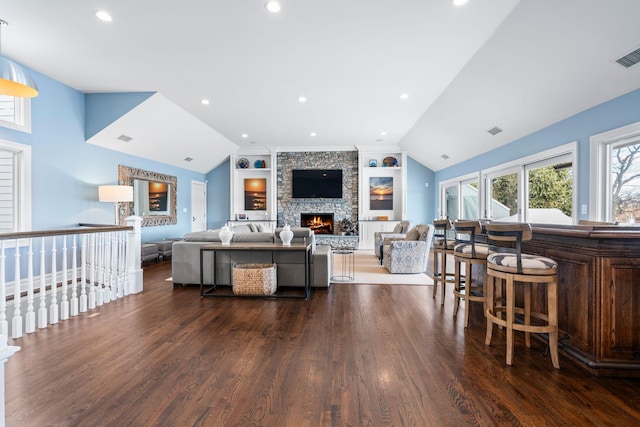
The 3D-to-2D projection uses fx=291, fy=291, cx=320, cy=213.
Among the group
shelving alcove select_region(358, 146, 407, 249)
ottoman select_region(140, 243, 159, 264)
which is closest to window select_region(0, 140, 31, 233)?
ottoman select_region(140, 243, 159, 264)

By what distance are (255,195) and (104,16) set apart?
254 inches

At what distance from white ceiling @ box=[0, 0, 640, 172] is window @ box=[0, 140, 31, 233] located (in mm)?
1318

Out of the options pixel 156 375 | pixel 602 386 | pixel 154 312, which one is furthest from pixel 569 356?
pixel 154 312

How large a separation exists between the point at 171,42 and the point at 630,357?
513 cm

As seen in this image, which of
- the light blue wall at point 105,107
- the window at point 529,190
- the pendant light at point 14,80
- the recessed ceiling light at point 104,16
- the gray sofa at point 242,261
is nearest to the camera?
the pendant light at point 14,80

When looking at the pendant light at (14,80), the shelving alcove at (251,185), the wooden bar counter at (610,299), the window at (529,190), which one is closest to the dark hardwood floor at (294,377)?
the wooden bar counter at (610,299)

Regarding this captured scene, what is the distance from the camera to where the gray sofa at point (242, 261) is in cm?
423

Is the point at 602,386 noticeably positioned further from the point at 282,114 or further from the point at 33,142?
the point at 33,142

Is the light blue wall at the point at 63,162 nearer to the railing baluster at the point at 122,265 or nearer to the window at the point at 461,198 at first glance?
the railing baluster at the point at 122,265

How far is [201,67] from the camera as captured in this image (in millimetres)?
4090

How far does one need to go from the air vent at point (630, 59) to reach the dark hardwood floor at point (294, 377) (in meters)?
3.01

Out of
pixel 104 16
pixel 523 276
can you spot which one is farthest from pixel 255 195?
pixel 523 276

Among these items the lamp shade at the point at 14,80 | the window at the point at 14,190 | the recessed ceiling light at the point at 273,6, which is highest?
the recessed ceiling light at the point at 273,6

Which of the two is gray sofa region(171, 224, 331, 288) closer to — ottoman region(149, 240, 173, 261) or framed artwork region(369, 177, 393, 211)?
ottoman region(149, 240, 173, 261)
